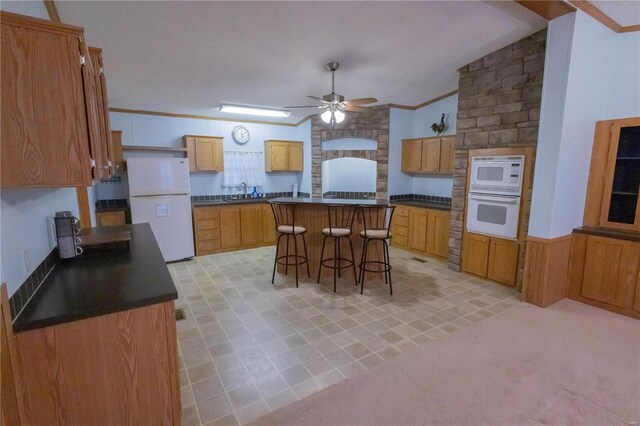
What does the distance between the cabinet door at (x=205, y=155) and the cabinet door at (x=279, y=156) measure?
1.18 metres

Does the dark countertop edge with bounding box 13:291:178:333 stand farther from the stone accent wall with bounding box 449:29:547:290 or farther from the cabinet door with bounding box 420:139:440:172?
the cabinet door with bounding box 420:139:440:172

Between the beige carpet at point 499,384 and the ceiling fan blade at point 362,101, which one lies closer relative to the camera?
the beige carpet at point 499,384

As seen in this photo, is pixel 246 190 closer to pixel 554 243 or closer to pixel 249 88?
pixel 249 88

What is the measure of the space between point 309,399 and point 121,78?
160 inches

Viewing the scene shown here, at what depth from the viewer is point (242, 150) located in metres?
6.12

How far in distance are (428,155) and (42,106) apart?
5.18 metres

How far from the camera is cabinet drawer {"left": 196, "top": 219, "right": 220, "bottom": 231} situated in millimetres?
5198

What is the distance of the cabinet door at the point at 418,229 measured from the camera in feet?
16.9

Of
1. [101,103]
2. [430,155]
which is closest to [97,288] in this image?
[101,103]

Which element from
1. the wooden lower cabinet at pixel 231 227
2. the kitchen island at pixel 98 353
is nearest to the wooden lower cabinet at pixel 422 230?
the wooden lower cabinet at pixel 231 227

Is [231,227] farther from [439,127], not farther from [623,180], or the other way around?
[623,180]

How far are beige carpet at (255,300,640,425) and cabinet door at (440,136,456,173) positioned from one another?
287 centimetres

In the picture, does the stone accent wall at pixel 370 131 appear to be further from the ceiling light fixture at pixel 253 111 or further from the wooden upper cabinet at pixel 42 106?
the wooden upper cabinet at pixel 42 106

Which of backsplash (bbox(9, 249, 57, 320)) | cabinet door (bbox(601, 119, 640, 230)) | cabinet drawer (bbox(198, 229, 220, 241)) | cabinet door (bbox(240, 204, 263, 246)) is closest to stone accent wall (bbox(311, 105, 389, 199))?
cabinet door (bbox(240, 204, 263, 246))
